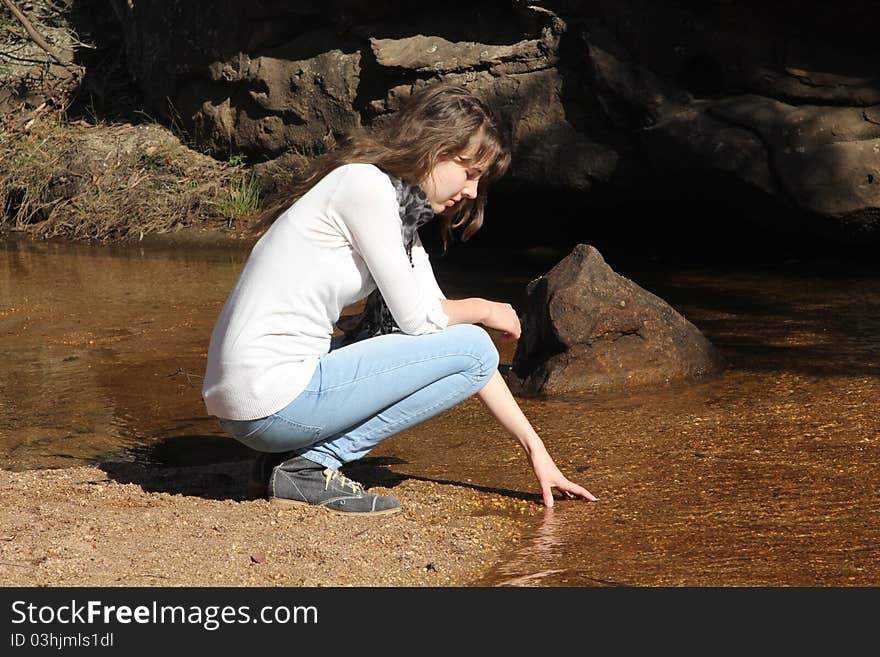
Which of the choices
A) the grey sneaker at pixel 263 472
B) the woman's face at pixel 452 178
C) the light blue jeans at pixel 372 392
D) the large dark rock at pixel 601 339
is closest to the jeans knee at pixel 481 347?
the light blue jeans at pixel 372 392

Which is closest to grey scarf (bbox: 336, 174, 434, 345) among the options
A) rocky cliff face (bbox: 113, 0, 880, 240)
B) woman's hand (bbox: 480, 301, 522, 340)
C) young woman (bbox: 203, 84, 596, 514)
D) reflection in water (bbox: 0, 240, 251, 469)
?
young woman (bbox: 203, 84, 596, 514)

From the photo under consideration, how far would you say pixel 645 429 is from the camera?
179 inches

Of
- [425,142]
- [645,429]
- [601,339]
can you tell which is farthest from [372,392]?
[601,339]

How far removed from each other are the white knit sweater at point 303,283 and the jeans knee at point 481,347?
21 centimetres

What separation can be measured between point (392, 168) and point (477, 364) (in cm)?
64

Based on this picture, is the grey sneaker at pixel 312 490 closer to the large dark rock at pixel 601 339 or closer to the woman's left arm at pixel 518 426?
the woman's left arm at pixel 518 426

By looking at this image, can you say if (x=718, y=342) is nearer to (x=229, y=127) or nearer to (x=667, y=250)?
(x=667, y=250)

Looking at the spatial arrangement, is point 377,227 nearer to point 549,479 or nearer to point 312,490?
point 312,490

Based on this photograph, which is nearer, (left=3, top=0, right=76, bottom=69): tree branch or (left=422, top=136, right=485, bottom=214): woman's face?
(left=422, top=136, right=485, bottom=214): woman's face

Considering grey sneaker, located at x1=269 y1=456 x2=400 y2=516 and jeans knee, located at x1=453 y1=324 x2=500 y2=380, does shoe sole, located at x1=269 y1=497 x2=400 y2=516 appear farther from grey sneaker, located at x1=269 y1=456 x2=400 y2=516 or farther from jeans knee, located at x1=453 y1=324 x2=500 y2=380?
jeans knee, located at x1=453 y1=324 x2=500 y2=380

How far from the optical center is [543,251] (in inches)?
362

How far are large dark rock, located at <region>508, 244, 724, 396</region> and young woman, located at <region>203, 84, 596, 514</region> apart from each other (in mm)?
1597

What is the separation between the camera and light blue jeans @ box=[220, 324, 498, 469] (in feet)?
11.3

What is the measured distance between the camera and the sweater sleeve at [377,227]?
3322 millimetres
